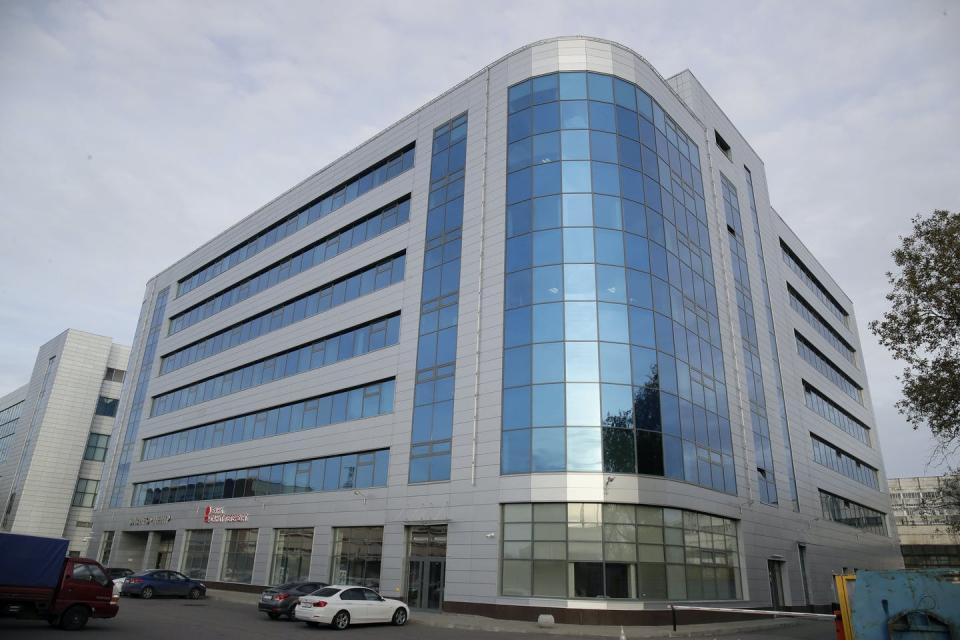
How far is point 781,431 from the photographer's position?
4109cm

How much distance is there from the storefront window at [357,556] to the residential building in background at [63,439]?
5420cm

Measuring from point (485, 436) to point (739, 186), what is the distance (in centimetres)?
2777

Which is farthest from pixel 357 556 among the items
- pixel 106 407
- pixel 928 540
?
pixel 928 540

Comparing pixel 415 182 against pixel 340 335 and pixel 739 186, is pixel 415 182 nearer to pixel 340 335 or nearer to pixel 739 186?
pixel 340 335

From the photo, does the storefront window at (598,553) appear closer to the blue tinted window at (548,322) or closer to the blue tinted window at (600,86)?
the blue tinted window at (548,322)

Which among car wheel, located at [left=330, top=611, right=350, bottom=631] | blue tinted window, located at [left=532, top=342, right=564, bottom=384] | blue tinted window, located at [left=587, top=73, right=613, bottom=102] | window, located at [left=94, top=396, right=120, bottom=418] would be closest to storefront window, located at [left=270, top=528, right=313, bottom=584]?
car wheel, located at [left=330, top=611, right=350, bottom=631]

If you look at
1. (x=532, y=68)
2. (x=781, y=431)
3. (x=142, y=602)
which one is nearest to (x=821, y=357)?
(x=781, y=431)

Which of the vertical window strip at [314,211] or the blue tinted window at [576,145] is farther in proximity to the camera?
the vertical window strip at [314,211]

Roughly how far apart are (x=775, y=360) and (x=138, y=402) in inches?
2165

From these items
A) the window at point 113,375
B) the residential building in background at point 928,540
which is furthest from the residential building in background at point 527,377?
the residential building in background at point 928,540

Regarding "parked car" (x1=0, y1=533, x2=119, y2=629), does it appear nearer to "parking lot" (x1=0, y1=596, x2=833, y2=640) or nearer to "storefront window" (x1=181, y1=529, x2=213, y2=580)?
"parking lot" (x1=0, y1=596, x2=833, y2=640)

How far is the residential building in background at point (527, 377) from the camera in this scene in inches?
1070

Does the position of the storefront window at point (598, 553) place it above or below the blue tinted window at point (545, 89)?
below

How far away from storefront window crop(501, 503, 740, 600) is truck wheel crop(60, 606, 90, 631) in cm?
1494
